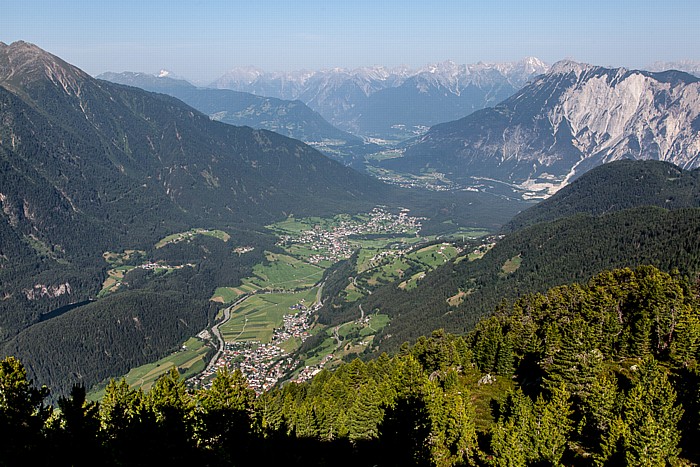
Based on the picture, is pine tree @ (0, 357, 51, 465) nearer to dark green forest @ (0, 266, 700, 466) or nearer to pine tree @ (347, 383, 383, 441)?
dark green forest @ (0, 266, 700, 466)

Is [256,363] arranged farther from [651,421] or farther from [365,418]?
[651,421]

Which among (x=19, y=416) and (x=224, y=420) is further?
(x=224, y=420)

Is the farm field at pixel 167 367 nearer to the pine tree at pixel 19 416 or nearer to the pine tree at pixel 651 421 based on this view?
the pine tree at pixel 19 416

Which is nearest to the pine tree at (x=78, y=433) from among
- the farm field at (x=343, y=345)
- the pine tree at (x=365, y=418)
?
the pine tree at (x=365, y=418)

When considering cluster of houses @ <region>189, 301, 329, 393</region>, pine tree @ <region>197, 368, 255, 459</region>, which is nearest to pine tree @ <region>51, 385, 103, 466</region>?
pine tree @ <region>197, 368, 255, 459</region>

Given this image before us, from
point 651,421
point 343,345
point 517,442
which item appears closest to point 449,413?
point 517,442

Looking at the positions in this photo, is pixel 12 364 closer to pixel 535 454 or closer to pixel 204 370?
pixel 535 454

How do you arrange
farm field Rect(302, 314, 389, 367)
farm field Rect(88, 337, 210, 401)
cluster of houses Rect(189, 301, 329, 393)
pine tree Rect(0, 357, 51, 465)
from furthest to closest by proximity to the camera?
farm field Rect(302, 314, 389, 367) < farm field Rect(88, 337, 210, 401) < cluster of houses Rect(189, 301, 329, 393) < pine tree Rect(0, 357, 51, 465)

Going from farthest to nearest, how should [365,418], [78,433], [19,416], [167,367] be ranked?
[167,367]
[365,418]
[78,433]
[19,416]

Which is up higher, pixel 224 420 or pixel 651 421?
pixel 651 421
